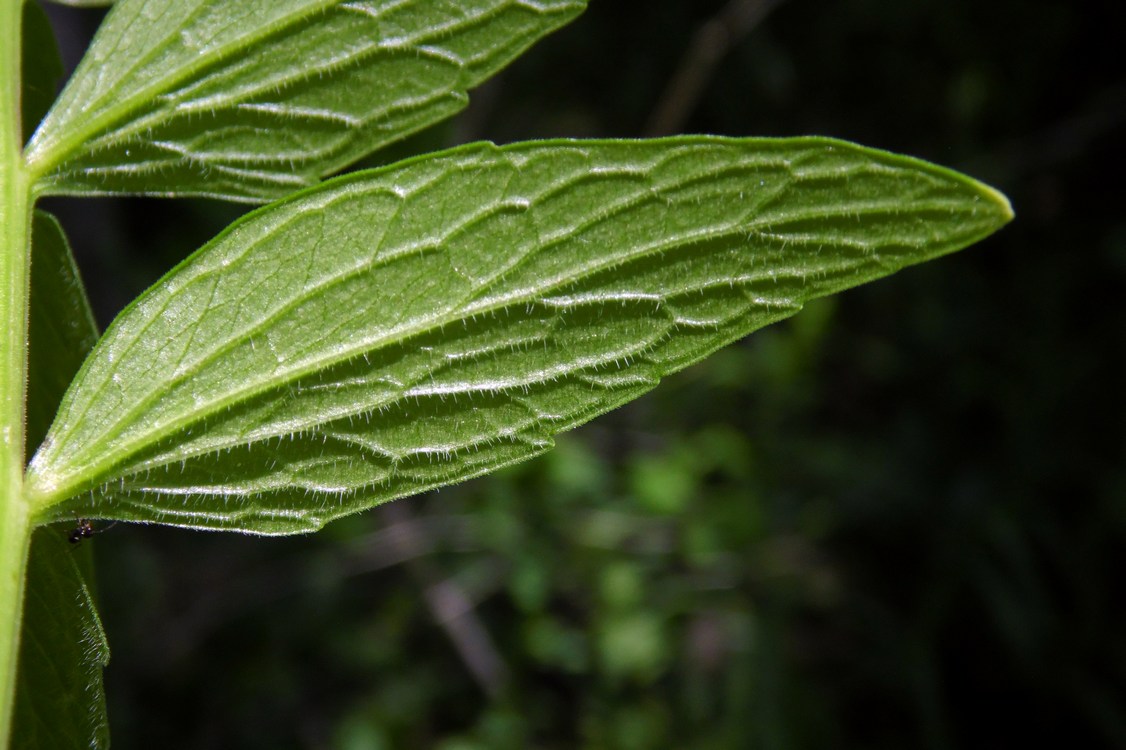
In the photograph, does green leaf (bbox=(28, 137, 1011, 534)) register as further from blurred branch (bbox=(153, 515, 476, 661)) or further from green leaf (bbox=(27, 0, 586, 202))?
blurred branch (bbox=(153, 515, 476, 661))

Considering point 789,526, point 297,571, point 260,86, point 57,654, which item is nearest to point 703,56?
point 789,526

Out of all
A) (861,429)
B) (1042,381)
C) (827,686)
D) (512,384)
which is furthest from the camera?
(861,429)

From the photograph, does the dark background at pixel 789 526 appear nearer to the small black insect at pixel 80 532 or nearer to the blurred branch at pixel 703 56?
the blurred branch at pixel 703 56

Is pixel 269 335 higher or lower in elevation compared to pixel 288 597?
higher

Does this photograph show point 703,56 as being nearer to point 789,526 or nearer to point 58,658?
point 789,526

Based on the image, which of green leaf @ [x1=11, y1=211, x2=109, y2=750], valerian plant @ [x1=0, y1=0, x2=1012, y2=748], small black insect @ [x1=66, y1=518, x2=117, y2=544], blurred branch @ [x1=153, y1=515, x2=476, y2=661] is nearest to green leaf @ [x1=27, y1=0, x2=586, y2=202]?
valerian plant @ [x1=0, y1=0, x2=1012, y2=748]

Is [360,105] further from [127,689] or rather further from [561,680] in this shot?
[127,689]

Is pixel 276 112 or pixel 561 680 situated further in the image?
pixel 561 680

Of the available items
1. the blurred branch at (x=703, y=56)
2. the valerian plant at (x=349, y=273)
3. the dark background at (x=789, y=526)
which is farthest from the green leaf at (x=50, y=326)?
the blurred branch at (x=703, y=56)

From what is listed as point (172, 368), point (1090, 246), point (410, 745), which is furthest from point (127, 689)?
point (1090, 246)
